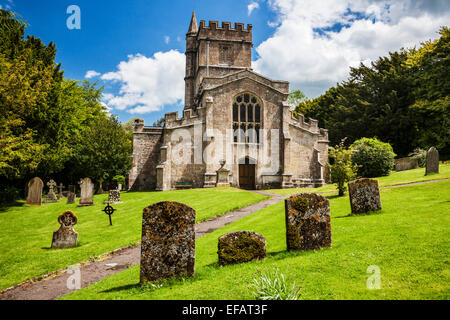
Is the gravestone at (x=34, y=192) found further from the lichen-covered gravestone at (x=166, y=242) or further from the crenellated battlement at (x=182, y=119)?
the lichen-covered gravestone at (x=166, y=242)

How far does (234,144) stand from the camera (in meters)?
25.1

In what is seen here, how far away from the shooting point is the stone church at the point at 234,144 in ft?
79.6

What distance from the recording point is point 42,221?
14.0m

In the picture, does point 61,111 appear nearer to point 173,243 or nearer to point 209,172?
point 209,172

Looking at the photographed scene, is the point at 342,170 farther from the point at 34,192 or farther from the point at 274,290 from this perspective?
the point at 34,192

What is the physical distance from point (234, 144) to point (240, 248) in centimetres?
1976

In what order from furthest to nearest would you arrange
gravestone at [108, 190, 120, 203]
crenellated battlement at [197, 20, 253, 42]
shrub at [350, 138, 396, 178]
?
1. crenellated battlement at [197, 20, 253, 42]
2. shrub at [350, 138, 396, 178]
3. gravestone at [108, 190, 120, 203]

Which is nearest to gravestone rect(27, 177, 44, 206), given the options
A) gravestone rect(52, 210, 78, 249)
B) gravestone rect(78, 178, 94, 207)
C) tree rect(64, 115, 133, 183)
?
gravestone rect(78, 178, 94, 207)

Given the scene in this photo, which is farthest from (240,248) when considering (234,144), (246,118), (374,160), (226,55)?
(226,55)

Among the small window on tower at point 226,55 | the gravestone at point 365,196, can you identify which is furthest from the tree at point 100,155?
the gravestone at point 365,196

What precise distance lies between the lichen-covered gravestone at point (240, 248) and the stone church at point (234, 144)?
57.7ft

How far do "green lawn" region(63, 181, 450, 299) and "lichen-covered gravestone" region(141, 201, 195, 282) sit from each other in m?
0.28

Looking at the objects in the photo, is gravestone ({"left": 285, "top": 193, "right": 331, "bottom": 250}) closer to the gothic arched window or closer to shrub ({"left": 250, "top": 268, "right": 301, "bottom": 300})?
shrub ({"left": 250, "top": 268, "right": 301, "bottom": 300})

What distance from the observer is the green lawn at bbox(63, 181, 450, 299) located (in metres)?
3.95
